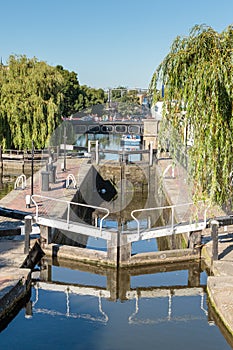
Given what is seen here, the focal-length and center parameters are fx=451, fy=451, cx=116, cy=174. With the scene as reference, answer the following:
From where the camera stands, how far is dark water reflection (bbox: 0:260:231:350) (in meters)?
8.10

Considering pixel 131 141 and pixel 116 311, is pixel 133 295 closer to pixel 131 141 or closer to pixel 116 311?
pixel 116 311

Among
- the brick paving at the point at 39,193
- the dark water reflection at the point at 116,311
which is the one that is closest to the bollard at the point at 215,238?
the dark water reflection at the point at 116,311

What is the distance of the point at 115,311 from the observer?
9500mm

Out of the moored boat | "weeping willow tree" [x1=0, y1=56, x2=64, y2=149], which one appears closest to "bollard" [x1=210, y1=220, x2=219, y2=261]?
"weeping willow tree" [x1=0, y1=56, x2=64, y2=149]

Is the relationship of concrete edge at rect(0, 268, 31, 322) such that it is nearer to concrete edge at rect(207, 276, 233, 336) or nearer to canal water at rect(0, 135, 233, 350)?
canal water at rect(0, 135, 233, 350)

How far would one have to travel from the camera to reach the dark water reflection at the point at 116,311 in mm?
8102

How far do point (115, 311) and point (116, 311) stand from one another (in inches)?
0.8

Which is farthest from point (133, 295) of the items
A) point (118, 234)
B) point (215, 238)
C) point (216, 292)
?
point (215, 238)

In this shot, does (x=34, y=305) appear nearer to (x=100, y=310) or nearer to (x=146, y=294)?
(x=100, y=310)

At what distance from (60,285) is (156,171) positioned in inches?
589

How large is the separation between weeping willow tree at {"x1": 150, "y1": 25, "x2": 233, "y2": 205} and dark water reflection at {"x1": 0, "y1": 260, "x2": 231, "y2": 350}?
2.59m

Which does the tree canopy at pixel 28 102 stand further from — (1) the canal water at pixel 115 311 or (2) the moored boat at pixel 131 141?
(1) the canal water at pixel 115 311

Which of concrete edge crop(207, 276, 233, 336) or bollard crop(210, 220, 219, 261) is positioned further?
bollard crop(210, 220, 219, 261)

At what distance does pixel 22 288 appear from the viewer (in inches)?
368
